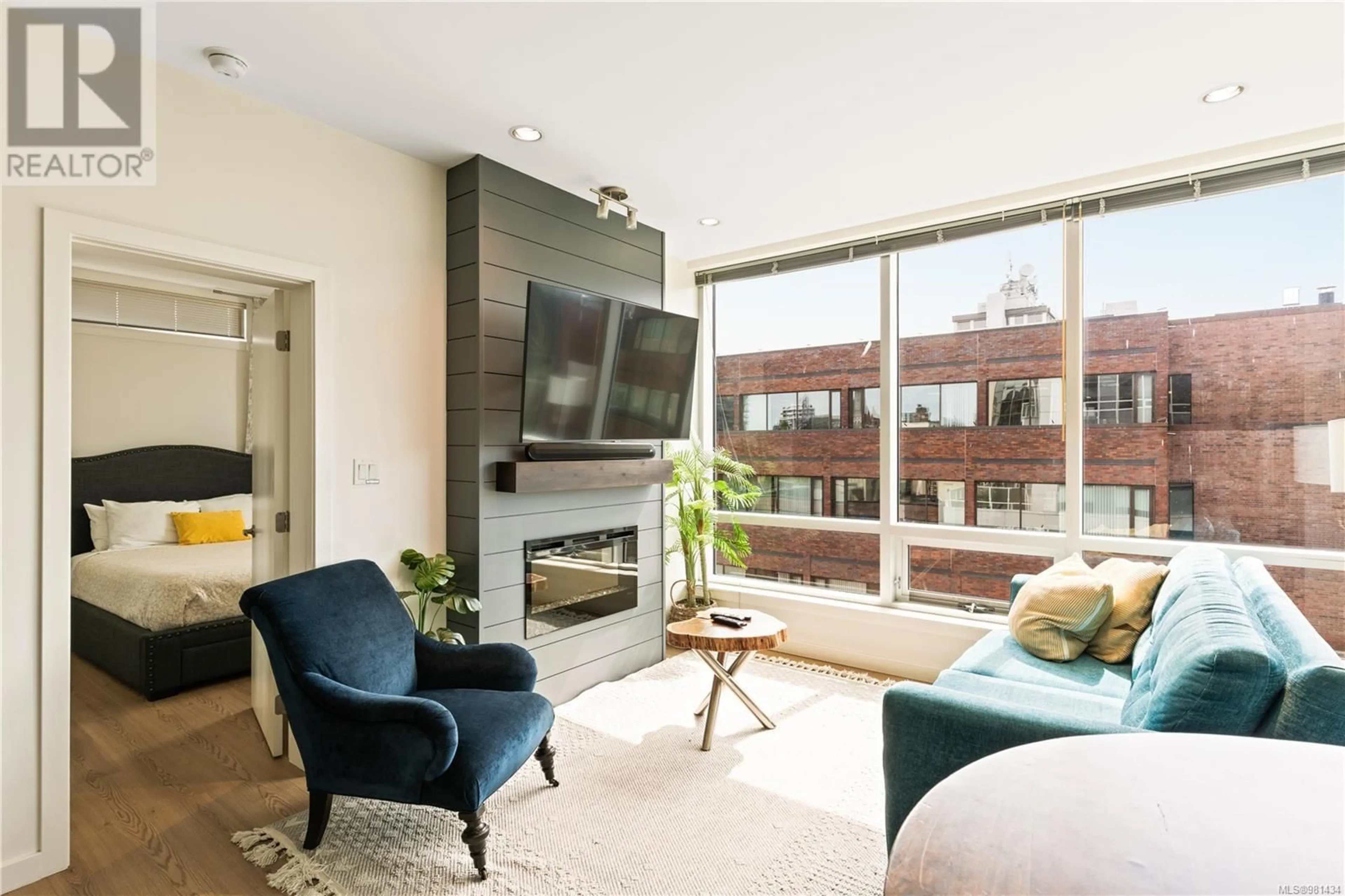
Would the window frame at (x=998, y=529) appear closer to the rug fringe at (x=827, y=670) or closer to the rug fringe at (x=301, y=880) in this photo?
the rug fringe at (x=827, y=670)

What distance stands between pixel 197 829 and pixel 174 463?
4.23 m

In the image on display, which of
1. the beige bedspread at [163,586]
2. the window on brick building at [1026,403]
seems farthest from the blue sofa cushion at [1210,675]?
the beige bedspread at [163,586]

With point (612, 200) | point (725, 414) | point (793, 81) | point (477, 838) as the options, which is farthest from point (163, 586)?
point (793, 81)

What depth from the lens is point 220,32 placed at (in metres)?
2.12

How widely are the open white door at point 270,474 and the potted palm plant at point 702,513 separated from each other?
2.14 meters

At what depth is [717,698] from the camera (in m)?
3.06

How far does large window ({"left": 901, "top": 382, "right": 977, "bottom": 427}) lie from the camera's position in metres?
3.89

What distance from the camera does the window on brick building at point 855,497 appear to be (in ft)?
14.0

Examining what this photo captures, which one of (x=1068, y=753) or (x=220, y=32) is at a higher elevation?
(x=220, y=32)

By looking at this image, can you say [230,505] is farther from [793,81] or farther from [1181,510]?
[1181,510]

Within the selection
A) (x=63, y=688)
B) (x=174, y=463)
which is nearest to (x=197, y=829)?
A: (x=63, y=688)

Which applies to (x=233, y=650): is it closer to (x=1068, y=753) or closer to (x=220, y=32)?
Result: (x=220, y=32)

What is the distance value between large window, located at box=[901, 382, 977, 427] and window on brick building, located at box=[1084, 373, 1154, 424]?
0.56 metres

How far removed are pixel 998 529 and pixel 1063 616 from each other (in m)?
1.02
